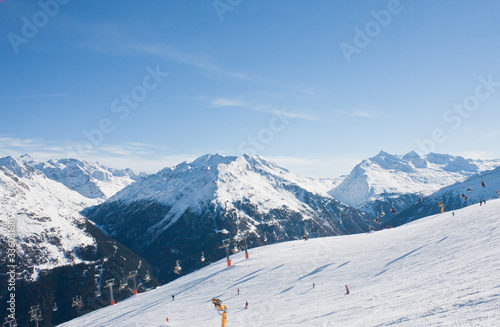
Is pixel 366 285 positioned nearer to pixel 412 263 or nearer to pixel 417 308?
pixel 412 263

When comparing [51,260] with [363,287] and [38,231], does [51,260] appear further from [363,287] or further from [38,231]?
[363,287]

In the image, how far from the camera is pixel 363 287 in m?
34.3

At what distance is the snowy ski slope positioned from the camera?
2000cm

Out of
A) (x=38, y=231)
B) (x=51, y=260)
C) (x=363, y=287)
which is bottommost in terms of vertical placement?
(x=363, y=287)

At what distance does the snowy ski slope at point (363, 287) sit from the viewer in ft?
65.6

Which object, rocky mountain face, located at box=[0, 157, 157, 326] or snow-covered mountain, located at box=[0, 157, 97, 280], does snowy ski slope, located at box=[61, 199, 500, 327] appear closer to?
rocky mountain face, located at box=[0, 157, 157, 326]

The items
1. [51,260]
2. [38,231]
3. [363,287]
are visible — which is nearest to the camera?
[363,287]

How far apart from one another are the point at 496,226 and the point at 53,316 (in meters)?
170

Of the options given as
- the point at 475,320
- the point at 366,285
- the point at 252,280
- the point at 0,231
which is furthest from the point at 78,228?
the point at 475,320

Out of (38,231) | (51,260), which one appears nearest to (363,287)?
(51,260)

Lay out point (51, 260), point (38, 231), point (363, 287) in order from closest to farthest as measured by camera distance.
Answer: point (363, 287), point (51, 260), point (38, 231)

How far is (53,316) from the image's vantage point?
5551 inches

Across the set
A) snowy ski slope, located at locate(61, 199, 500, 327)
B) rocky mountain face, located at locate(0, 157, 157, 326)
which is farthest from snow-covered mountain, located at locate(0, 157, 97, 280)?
snowy ski slope, located at locate(61, 199, 500, 327)

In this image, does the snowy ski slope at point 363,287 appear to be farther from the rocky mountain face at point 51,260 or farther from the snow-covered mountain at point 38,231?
the snow-covered mountain at point 38,231
